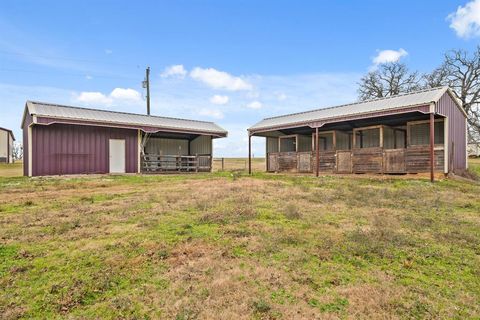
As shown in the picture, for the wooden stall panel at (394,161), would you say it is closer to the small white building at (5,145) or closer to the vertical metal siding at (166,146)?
the vertical metal siding at (166,146)

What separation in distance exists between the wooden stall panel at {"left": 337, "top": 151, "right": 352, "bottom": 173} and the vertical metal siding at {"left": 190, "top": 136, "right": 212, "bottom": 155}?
377 inches

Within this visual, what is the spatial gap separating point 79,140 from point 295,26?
13119mm

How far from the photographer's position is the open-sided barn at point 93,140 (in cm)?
1600

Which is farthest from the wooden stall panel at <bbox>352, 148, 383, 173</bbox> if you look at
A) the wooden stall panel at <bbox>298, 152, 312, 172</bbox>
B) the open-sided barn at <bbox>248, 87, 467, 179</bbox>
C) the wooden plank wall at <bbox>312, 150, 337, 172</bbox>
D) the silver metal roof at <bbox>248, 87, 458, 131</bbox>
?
the wooden stall panel at <bbox>298, 152, 312, 172</bbox>

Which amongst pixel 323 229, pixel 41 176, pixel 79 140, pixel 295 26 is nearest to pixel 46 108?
pixel 79 140

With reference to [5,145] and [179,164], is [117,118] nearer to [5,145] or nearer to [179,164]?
[179,164]

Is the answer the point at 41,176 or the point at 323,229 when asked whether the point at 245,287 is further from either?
the point at 41,176

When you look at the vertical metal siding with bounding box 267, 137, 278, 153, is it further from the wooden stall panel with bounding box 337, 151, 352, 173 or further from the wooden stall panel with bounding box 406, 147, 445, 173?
the wooden stall panel with bounding box 406, 147, 445, 173

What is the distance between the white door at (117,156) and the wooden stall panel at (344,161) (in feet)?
40.1

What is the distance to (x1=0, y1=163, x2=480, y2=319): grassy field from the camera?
3103 millimetres

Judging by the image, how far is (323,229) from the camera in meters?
5.58

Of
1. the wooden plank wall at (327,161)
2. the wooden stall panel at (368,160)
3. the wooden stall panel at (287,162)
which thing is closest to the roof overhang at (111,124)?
the wooden stall panel at (287,162)

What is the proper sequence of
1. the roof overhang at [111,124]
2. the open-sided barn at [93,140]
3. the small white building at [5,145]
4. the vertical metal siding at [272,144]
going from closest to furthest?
the roof overhang at [111,124], the open-sided barn at [93,140], the vertical metal siding at [272,144], the small white building at [5,145]

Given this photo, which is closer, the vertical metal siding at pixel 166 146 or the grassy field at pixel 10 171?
the grassy field at pixel 10 171
